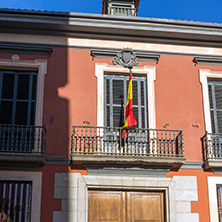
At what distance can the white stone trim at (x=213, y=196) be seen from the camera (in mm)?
10656

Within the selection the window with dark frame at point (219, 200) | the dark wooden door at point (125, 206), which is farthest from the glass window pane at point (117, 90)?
the window with dark frame at point (219, 200)

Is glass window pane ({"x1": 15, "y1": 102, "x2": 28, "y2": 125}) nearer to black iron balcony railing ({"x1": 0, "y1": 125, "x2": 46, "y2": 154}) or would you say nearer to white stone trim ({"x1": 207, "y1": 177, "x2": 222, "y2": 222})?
black iron balcony railing ({"x1": 0, "y1": 125, "x2": 46, "y2": 154})

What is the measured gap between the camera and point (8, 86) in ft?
37.3

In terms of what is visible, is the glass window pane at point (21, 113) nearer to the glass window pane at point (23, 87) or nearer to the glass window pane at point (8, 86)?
the glass window pane at point (23, 87)

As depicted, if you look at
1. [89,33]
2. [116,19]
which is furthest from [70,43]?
[116,19]

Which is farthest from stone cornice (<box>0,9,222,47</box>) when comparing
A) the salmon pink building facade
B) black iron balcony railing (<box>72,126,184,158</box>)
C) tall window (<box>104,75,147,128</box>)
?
black iron balcony railing (<box>72,126,184,158</box>)

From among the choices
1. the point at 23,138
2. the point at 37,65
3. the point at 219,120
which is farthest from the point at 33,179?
the point at 219,120

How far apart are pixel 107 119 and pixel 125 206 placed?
2.42m

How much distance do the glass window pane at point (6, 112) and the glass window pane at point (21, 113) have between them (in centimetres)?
19

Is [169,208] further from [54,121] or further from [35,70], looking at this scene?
[35,70]

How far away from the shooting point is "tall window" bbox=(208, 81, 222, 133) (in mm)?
11773

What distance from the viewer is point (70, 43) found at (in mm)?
11820

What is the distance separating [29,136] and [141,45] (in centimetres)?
421

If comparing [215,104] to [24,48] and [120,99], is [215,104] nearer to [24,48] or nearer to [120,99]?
[120,99]
